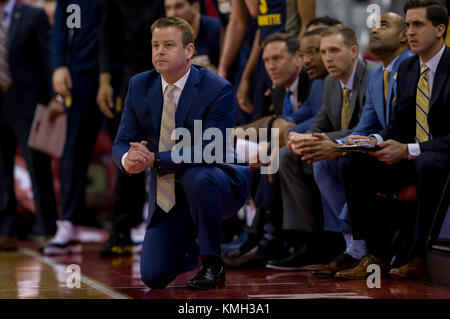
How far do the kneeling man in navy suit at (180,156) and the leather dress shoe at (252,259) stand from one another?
2.99 feet

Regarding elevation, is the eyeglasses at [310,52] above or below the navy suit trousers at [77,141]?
above

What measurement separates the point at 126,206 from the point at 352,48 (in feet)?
6.77

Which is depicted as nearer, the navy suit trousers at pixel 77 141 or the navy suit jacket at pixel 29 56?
the navy suit trousers at pixel 77 141

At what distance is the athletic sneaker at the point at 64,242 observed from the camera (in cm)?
527

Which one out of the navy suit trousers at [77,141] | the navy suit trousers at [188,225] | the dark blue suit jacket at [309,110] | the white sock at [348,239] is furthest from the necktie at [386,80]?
the navy suit trousers at [77,141]

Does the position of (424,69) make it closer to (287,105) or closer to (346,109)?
(346,109)

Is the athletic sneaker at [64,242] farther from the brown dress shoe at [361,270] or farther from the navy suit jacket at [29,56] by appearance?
the brown dress shoe at [361,270]

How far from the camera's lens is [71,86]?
539cm

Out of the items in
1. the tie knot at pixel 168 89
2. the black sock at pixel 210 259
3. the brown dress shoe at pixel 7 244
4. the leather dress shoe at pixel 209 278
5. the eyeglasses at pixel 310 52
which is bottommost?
the brown dress shoe at pixel 7 244

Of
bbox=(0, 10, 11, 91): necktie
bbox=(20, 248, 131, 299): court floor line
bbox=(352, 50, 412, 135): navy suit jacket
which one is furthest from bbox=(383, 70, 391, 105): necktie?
bbox=(0, 10, 11, 91): necktie

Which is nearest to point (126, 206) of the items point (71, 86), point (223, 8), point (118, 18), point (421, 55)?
point (71, 86)

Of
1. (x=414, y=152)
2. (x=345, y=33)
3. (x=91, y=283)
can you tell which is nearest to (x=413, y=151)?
(x=414, y=152)

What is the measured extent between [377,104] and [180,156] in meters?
1.17

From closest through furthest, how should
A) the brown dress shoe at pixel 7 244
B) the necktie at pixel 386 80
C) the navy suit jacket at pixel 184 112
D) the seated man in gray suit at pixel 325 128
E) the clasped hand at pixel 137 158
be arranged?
the clasped hand at pixel 137 158 < the navy suit jacket at pixel 184 112 < the necktie at pixel 386 80 < the seated man in gray suit at pixel 325 128 < the brown dress shoe at pixel 7 244
